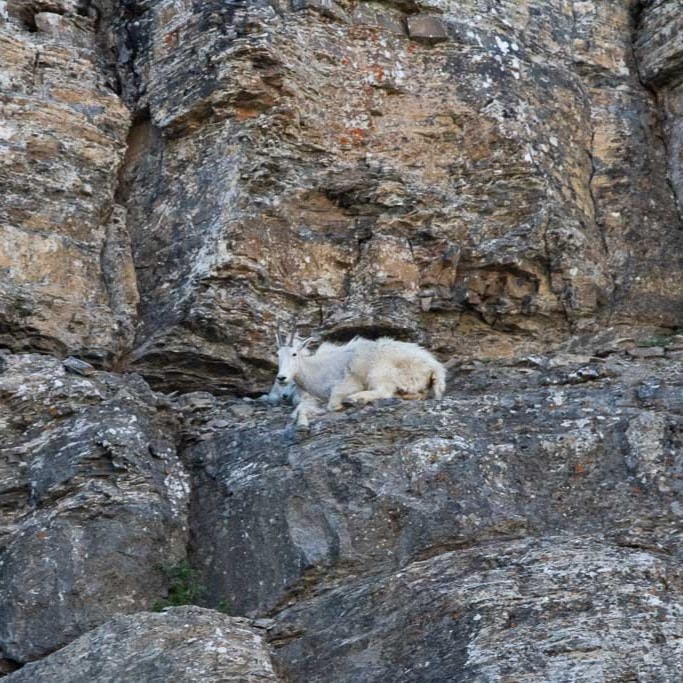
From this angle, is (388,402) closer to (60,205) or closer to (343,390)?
(343,390)

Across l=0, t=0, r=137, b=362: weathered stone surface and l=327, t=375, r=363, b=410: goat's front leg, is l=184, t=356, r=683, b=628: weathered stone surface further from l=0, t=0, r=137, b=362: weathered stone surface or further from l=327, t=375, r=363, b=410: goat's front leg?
l=0, t=0, r=137, b=362: weathered stone surface

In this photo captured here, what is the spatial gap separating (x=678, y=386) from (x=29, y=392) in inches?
248

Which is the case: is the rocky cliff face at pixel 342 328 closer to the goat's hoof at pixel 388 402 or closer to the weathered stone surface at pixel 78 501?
the weathered stone surface at pixel 78 501

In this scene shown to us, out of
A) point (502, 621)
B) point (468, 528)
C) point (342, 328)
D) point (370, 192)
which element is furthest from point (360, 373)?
point (502, 621)

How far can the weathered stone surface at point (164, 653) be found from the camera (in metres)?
12.1

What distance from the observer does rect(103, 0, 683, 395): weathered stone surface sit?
18.2 m

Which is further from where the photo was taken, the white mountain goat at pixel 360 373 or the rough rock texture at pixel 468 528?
the white mountain goat at pixel 360 373

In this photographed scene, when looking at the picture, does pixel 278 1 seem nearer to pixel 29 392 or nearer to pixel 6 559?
pixel 29 392

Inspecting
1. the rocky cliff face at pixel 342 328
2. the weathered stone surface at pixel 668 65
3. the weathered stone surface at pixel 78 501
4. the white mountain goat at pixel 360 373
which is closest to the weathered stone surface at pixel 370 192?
the rocky cliff face at pixel 342 328

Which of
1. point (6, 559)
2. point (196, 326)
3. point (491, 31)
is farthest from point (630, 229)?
point (6, 559)

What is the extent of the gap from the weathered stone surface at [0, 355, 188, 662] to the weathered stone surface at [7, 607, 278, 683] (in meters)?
0.75

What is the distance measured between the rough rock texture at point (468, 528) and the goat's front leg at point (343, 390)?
61 cm

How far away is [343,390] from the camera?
15805mm

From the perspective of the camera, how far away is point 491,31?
20578 millimetres
